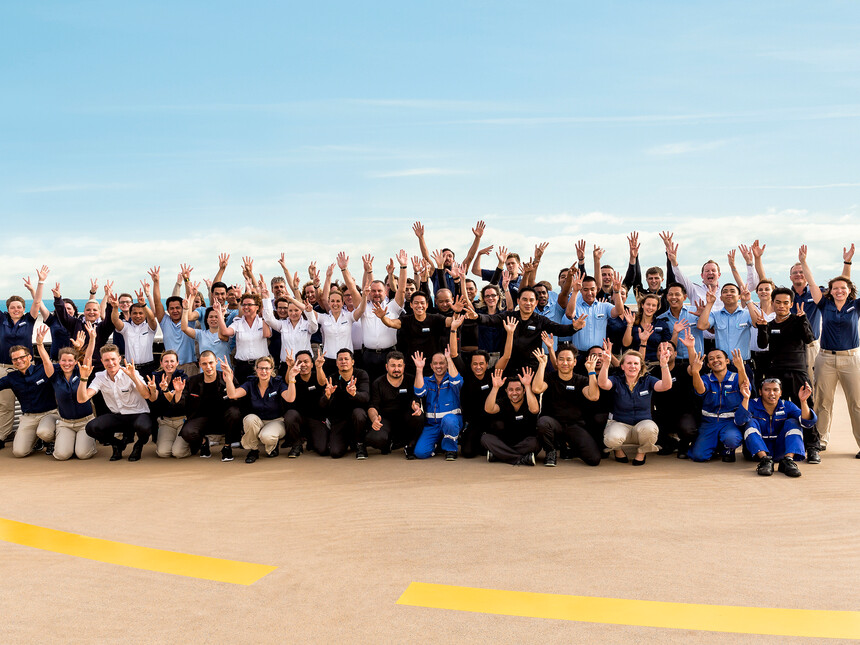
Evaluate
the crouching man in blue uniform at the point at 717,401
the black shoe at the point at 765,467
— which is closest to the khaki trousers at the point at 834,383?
the crouching man in blue uniform at the point at 717,401

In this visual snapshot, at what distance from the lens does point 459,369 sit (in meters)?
9.09

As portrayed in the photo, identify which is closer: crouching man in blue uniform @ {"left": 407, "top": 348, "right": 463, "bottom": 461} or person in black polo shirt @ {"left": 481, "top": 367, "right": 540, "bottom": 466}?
person in black polo shirt @ {"left": 481, "top": 367, "right": 540, "bottom": 466}

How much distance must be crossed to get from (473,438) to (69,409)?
5.68 metres

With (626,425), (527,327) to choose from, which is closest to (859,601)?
(626,425)

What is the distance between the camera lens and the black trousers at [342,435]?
8.86 meters

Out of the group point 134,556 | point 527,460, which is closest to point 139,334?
point 134,556

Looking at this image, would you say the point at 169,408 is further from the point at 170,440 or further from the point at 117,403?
the point at 117,403

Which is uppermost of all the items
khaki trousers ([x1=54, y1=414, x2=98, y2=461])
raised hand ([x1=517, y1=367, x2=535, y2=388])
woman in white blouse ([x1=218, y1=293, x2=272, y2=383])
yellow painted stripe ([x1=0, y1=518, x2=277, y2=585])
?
woman in white blouse ([x1=218, y1=293, x2=272, y2=383])

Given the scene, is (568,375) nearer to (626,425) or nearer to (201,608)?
(626,425)

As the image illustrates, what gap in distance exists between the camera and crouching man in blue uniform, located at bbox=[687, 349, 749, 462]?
8.20 metres

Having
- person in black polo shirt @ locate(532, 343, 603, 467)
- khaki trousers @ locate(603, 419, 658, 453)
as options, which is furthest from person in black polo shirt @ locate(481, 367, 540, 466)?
khaki trousers @ locate(603, 419, 658, 453)

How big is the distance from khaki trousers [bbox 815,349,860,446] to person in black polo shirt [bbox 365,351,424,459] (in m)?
5.24

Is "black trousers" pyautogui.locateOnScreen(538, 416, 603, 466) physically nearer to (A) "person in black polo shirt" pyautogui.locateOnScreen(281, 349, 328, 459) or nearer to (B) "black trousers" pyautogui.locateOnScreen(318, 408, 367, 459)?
(B) "black trousers" pyautogui.locateOnScreen(318, 408, 367, 459)

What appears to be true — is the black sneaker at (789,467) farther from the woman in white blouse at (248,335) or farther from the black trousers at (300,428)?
the woman in white blouse at (248,335)
